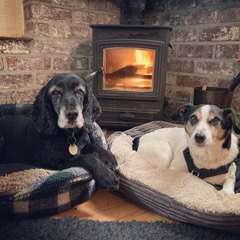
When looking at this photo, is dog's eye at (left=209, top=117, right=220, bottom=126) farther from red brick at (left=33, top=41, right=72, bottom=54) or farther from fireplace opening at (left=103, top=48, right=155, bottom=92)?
red brick at (left=33, top=41, right=72, bottom=54)

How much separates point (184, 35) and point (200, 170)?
211 centimetres

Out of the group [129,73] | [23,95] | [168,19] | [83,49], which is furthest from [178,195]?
[168,19]

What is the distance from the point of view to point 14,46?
120 inches

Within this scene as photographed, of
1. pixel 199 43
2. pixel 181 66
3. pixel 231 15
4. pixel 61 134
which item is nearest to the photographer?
pixel 61 134

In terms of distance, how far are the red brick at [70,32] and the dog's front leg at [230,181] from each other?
253cm

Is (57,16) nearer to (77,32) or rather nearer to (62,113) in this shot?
(77,32)

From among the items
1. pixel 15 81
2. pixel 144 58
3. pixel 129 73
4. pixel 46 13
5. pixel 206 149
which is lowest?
pixel 206 149

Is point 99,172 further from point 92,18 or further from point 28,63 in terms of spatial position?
point 92,18

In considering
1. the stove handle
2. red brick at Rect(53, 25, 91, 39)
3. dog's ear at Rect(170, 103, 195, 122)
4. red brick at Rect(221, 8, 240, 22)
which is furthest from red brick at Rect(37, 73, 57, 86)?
red brick at Rect(221, 8, 240, 22)

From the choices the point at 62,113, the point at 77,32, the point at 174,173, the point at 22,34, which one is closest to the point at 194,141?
the point at 174,173

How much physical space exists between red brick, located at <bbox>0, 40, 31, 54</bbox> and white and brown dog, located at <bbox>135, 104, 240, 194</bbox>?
77.9 inches

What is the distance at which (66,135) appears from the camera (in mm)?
2045

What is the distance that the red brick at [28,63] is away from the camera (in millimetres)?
3088

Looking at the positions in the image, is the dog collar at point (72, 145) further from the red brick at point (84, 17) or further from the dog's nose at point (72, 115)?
the red brick at point (84, 17)
